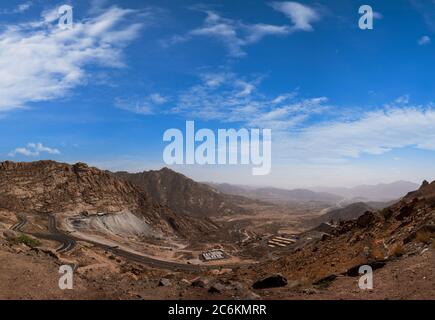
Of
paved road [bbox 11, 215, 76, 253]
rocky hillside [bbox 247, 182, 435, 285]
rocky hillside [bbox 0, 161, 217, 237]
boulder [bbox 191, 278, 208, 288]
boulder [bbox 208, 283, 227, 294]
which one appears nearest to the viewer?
boulder [bbox 208, 283, 227, 294]

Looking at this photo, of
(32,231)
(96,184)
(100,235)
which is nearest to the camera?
(32,231)

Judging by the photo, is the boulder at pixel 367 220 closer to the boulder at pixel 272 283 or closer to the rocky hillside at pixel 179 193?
the boulder at pixel 272 283

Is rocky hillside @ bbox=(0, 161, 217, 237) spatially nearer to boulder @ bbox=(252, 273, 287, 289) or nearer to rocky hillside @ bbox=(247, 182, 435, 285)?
rocky hillside @ bbox=(247, 182, 435, 285)

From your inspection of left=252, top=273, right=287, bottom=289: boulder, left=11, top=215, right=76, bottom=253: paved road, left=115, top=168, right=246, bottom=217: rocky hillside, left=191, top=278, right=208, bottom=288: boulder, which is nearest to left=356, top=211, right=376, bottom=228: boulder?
left=252, top=273, right=287, bottom=289: boulder
